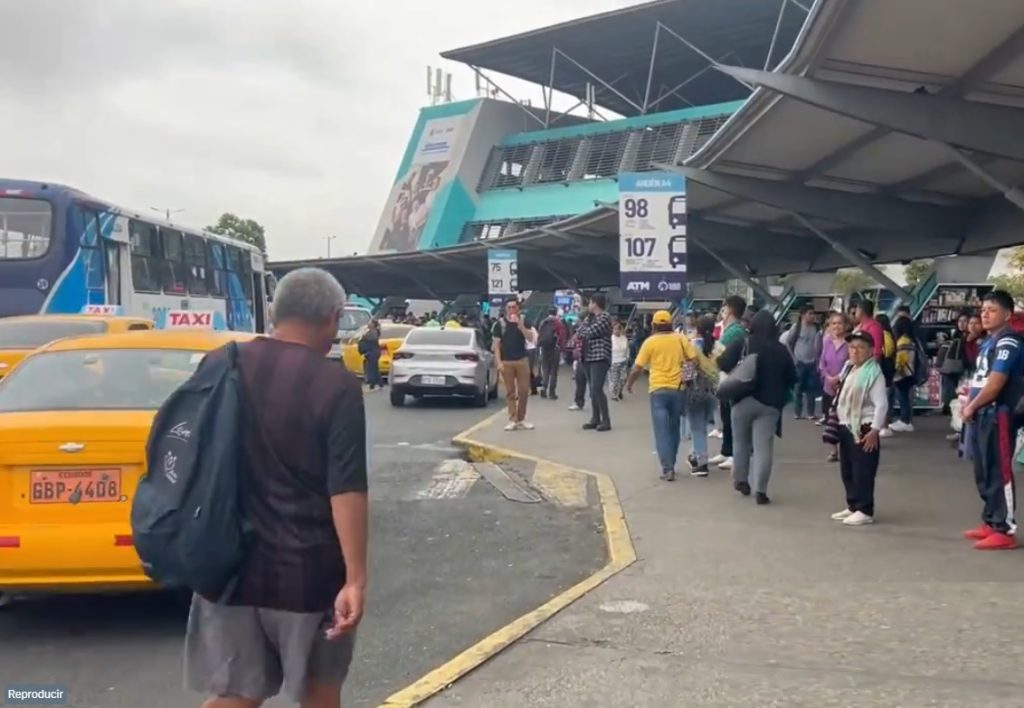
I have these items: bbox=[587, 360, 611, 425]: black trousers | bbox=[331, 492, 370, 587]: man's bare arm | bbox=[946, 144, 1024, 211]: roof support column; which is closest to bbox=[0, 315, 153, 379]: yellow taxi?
bbox=[587, 360, 611, 425]: black trousers

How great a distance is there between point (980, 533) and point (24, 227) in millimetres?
14106

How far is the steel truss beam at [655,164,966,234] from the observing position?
1734cm

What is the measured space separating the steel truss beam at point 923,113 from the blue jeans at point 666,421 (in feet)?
10.4

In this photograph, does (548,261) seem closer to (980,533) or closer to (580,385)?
(580,385)

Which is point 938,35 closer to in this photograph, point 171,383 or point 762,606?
point 762,606

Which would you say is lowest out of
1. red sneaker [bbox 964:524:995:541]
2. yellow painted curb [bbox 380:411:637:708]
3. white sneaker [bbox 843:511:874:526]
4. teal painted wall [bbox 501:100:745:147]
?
yellow painted curb [bbox 380:411:637:708]

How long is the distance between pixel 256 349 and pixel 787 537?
5.97m

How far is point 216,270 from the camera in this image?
23672 mm

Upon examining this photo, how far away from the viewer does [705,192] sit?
20188 millimetres

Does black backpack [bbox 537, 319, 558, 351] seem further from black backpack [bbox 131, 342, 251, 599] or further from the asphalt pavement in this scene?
black backpack [bbox 131, 342, 251, 599]

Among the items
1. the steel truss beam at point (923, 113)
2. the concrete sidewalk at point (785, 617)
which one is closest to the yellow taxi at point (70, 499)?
the concrete sidewalk at point (785, 617)

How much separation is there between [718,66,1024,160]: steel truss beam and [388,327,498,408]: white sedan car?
423 inches

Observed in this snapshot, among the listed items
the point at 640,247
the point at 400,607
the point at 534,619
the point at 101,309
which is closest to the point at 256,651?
the point at 534,619

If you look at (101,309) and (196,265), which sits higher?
(196,265)
